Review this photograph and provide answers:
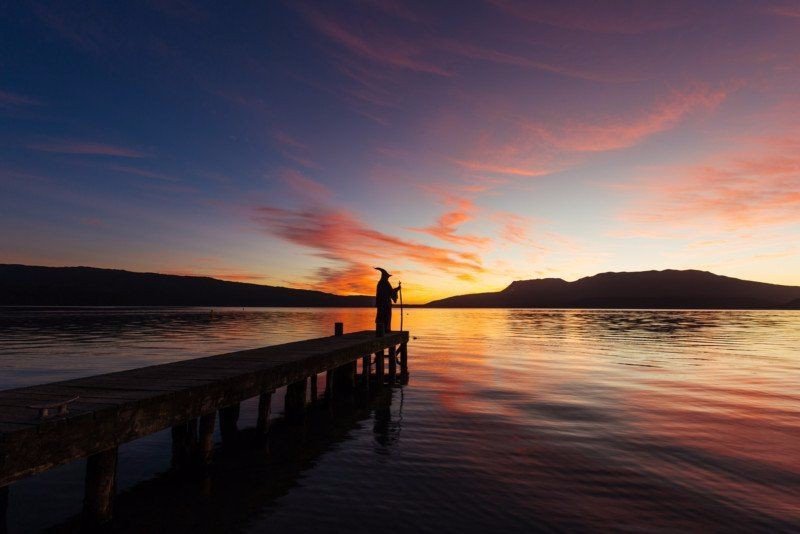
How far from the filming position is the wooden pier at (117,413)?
5508 mm

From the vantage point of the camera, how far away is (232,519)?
7.32 metres

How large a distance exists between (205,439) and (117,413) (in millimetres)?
3109

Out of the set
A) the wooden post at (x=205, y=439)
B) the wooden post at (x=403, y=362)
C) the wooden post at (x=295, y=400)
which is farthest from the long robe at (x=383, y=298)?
the wooden post at (x=205, y=439)

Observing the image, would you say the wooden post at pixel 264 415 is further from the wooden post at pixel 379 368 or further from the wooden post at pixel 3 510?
the wooden post at pixel 379 368

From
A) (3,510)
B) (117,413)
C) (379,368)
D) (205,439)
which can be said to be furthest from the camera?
(379,368)

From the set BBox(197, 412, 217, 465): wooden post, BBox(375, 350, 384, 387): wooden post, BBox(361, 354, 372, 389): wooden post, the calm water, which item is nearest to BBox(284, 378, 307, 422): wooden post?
the calm water

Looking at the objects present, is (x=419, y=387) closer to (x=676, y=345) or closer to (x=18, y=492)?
(x=18, y=492)

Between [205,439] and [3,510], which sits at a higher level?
[205,439]

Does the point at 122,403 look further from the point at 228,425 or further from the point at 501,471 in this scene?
the point at 501,471

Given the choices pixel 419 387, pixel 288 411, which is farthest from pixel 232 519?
pixel 419 387

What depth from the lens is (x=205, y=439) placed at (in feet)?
30.8

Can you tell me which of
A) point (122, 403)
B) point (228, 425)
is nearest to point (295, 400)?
point (228, 425)

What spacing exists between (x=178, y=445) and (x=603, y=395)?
1465 centimetres

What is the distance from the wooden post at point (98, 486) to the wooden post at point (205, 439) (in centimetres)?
240
